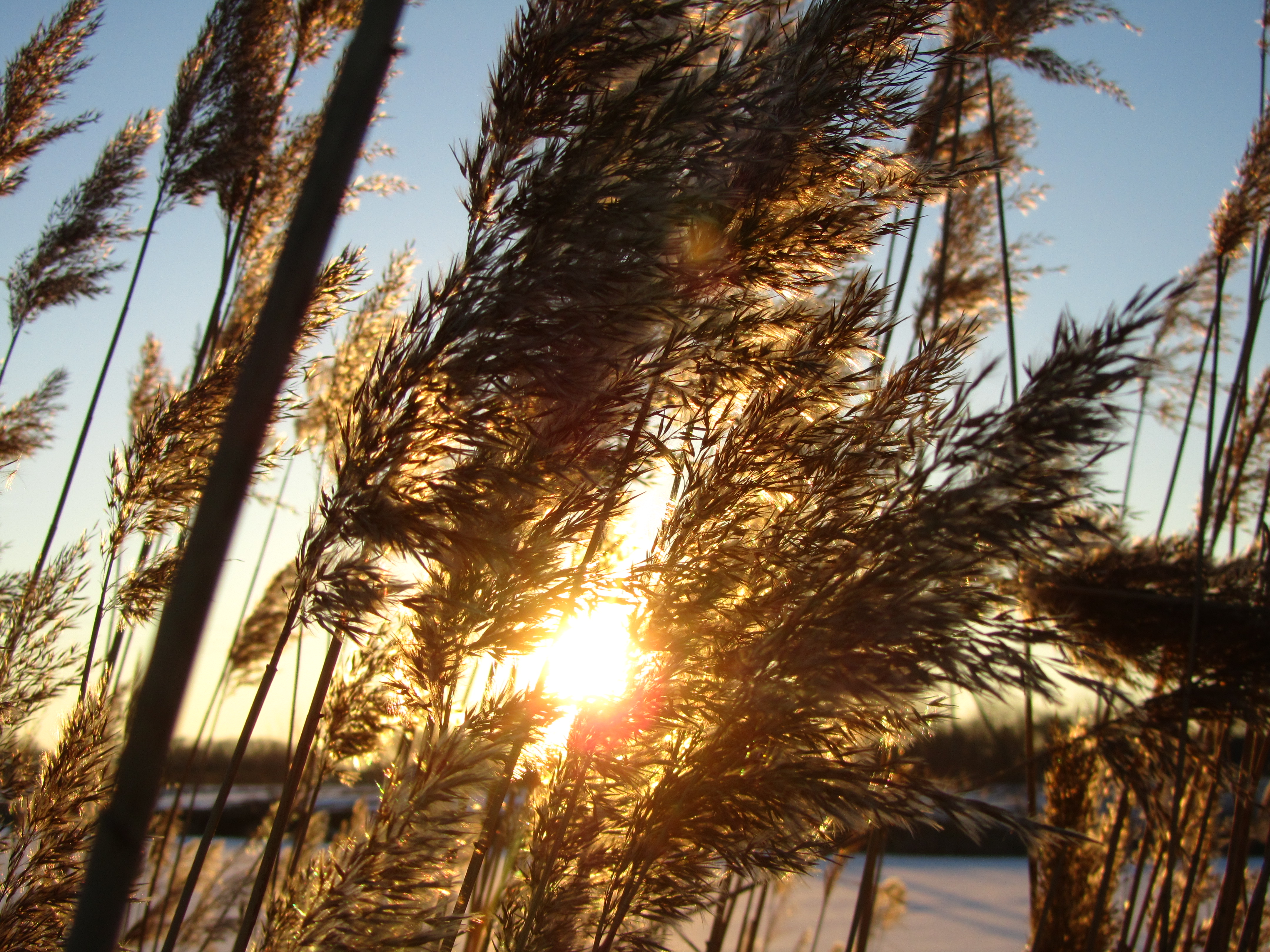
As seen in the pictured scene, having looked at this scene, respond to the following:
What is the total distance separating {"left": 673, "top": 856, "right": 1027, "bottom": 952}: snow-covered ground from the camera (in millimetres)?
4488

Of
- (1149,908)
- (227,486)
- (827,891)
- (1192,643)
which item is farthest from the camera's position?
(827,891)

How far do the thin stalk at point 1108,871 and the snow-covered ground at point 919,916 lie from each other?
0.88m

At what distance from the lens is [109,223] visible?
3416 millimetres

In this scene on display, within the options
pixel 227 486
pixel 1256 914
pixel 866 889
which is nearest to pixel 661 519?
pixel 227 486

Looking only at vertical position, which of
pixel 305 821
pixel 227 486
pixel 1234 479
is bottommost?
pixel 305 821

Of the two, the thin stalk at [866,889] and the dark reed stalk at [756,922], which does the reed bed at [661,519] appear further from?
the dark reed stalk at [756,922]

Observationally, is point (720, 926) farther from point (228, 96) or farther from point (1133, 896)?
point (228, 96)

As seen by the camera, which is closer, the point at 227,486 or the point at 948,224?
the point at 227,486

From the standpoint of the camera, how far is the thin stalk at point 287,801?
1.55 meters

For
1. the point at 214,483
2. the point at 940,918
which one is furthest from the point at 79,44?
the point at 940,918

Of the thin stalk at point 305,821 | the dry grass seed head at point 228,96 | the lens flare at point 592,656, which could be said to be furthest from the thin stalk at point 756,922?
the dry grass seed head at point 228,96

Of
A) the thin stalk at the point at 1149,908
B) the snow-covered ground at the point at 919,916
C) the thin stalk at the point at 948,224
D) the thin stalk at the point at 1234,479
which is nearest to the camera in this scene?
the thin stalk at the point at 1149,908

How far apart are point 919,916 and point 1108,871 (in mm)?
3130

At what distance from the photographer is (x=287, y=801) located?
1657 mm
